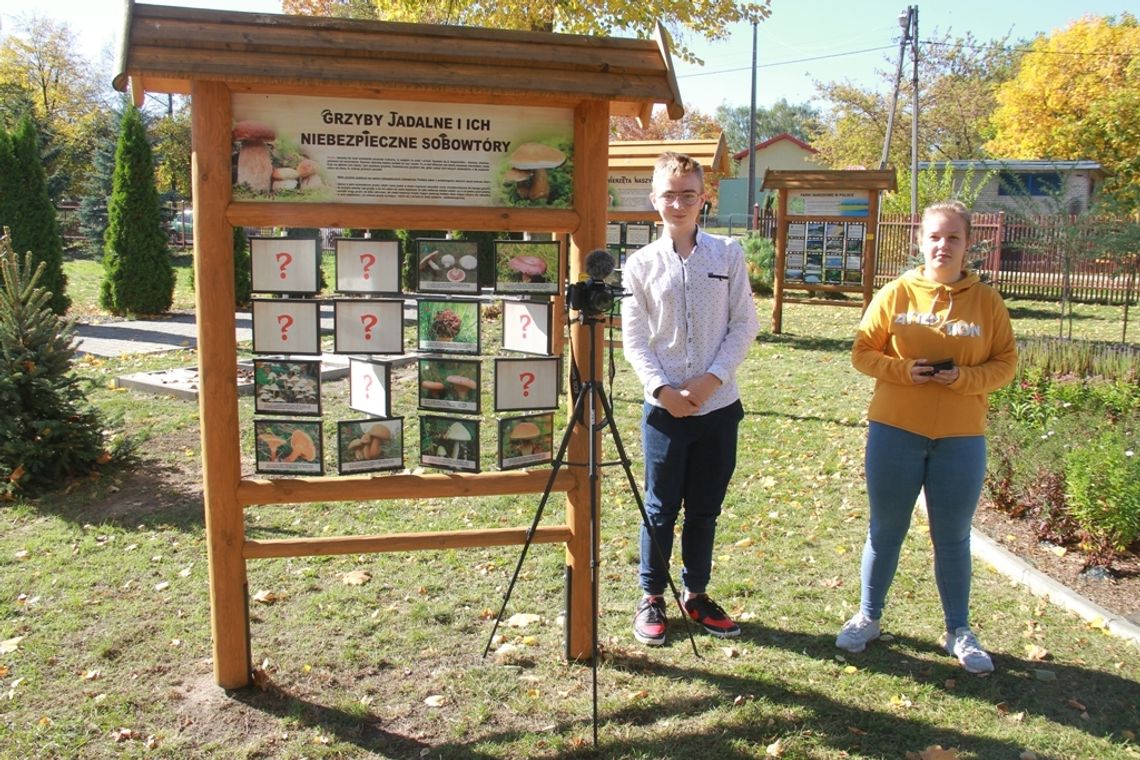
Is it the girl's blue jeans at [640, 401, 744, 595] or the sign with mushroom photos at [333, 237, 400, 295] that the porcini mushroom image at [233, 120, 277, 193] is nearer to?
the sign with mushroom photos at [333, 237, 400, 295]

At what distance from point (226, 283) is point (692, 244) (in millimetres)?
1895

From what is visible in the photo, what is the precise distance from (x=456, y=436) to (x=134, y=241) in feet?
48.8

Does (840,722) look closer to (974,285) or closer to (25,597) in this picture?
(974,285)

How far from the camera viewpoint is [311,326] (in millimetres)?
3611

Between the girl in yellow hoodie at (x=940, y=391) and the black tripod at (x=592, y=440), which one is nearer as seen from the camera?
the black tripod at (x=592, y=440)

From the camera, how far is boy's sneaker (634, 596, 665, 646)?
4223 mm

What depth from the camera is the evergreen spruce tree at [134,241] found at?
654 inches

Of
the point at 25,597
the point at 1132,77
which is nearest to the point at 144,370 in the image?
the point at 25,597

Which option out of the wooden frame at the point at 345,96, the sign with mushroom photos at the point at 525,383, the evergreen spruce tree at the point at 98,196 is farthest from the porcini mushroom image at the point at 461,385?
the evergreen spruce tree at the point at 98,196

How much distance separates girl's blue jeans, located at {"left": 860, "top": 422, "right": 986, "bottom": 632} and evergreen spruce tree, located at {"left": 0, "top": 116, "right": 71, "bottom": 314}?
52.1 feet

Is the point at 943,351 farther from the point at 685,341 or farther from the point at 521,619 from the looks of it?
the point at 521,619

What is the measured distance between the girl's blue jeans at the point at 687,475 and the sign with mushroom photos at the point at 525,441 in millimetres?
466

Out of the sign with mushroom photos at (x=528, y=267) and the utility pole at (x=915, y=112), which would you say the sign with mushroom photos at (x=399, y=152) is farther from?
the utility pole at (x=915, y=112)

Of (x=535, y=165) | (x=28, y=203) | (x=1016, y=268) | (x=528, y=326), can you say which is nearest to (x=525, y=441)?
(x=528, y=326)
